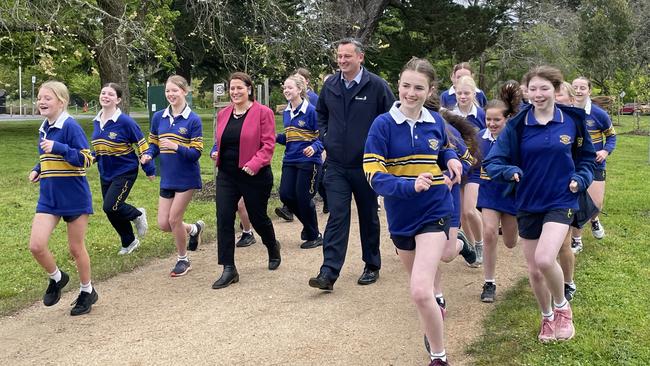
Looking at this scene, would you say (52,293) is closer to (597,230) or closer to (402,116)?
(402,116)

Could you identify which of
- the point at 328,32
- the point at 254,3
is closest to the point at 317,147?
the point at 254,3

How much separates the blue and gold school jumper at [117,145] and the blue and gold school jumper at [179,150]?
12.3 inches

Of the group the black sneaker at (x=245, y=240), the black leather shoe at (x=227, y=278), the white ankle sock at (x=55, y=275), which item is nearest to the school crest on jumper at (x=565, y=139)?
the black leather shoe at (x=227, y=278)

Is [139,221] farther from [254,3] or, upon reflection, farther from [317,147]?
[254,3]

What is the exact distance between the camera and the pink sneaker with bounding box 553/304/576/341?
4.60 m

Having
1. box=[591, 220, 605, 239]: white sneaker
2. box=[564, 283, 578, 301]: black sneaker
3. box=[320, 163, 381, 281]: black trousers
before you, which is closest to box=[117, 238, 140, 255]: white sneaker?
box=[320, 163, 381, 281]: black trousers

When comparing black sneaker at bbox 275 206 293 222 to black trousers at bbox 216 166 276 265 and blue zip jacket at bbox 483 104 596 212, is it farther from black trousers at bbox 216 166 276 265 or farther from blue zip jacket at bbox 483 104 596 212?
blue zip jacket at bbox 483 104 596 212

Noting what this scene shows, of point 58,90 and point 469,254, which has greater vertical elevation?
point 58,90

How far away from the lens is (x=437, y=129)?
437 cm

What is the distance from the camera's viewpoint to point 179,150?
21.5 feet

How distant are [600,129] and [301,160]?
11.2 feet

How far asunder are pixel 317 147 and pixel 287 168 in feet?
1.78

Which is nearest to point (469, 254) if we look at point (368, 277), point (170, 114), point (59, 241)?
point (368, 277)

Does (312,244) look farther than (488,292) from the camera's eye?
Yes
